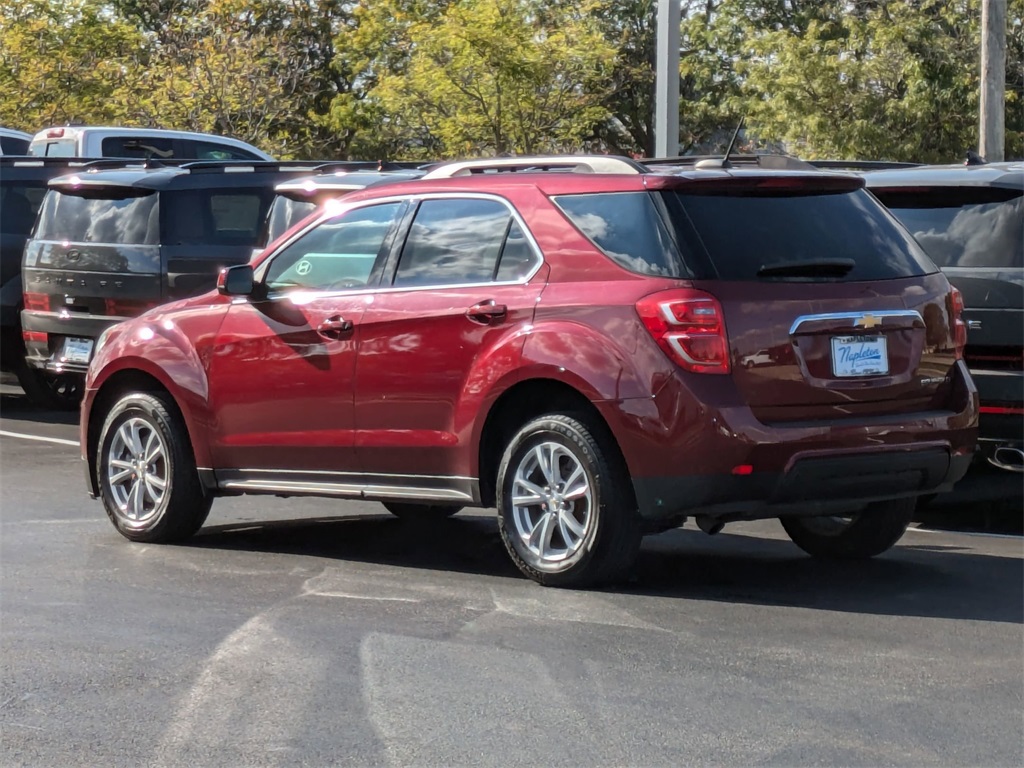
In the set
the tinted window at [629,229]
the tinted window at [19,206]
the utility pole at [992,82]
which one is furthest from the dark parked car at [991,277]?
the utility pole at [992,82]

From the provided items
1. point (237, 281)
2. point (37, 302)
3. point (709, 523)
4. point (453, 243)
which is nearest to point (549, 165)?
point (453, 243)

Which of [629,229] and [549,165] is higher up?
[549,165]

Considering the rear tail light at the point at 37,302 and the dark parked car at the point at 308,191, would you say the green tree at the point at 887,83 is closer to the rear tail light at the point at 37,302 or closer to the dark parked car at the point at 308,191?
the rear tail light at the point at 37,302

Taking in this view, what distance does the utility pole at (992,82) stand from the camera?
20859 millimetres

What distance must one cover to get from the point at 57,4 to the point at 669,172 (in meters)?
33.0

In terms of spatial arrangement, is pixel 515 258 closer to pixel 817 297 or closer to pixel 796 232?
pixel 796 232

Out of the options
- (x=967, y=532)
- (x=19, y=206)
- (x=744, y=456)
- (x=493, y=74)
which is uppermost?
(x=493, y=74)

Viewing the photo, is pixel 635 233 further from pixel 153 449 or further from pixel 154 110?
pixel 154 110

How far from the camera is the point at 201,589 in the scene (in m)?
7.17

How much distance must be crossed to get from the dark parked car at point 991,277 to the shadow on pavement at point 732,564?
2.07ft

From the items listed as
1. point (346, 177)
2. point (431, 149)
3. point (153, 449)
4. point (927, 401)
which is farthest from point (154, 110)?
point (927, 401)

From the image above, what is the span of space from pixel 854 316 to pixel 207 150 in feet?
43.5

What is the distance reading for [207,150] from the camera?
19.0m

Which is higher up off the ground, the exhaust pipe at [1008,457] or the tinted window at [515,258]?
the tinted window at [515,258]
